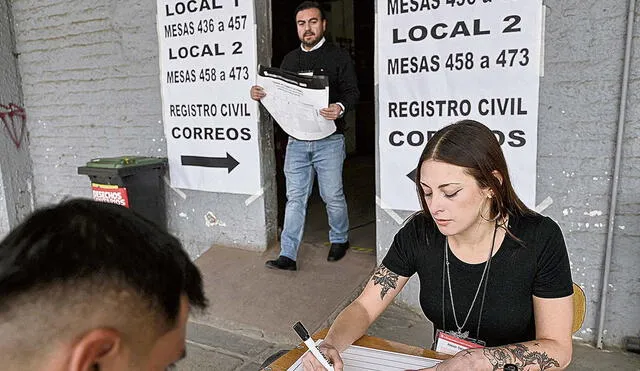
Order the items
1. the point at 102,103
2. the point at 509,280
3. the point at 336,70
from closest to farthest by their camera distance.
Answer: the point at 509,280 < the point at 336,70 < the point at 102,103

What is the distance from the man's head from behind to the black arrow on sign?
3355mm

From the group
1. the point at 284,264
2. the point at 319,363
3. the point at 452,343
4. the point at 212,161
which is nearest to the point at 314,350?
the point at 319,363

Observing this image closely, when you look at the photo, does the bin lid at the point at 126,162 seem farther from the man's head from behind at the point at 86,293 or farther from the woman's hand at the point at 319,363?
the man's head from behind at the point at 86,293

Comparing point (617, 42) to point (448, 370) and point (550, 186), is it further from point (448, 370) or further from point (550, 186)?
point (448, 370)

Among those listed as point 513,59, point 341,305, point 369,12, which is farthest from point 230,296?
point 369,12

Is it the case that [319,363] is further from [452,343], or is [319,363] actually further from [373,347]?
[452,343]

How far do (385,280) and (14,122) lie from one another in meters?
4.87

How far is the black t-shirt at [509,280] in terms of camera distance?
1596mm

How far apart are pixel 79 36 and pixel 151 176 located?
60.2 inches

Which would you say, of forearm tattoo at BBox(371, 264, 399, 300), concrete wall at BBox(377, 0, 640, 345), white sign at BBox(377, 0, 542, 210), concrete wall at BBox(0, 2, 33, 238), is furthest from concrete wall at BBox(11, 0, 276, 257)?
forearm tattoo at BBox(371, 264, 399, 300)

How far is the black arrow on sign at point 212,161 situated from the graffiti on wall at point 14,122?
7.13ft

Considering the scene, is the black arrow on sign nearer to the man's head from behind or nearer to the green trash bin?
the green trash bin

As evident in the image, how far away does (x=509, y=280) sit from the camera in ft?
5.35

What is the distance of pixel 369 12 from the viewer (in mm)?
9578
